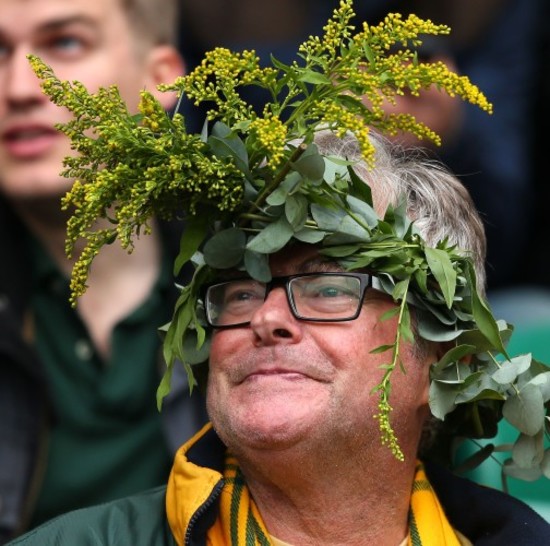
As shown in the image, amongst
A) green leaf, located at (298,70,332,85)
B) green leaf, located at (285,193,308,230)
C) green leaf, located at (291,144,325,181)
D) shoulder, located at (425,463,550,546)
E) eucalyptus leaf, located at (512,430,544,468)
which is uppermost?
green leaf, located at (298,70,332,85)

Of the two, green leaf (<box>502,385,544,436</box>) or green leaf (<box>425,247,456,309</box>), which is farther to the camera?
green leaf (<box>502,385,544,436</box>)

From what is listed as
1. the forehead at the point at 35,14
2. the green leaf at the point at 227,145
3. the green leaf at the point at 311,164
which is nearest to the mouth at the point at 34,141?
the forehead at the point at 35,14

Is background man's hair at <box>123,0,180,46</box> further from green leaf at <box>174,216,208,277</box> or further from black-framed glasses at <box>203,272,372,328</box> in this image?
black-framed glasses at <box>203,272,372,328</box>

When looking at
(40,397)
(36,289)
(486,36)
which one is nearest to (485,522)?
(40,397)

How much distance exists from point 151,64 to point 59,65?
1.09 feet

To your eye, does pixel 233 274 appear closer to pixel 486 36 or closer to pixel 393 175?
pixel 393 175

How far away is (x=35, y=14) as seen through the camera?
4367mm

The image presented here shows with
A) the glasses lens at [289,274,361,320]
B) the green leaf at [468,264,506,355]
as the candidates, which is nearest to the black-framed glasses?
the glasses lens at [289,274,361,320]

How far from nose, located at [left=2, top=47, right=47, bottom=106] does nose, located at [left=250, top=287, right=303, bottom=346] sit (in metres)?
1.61

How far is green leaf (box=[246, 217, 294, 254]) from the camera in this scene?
9.54 feet

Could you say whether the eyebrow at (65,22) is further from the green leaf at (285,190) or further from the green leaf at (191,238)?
the green leaf at (285,190)

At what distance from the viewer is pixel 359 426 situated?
2.93 metres

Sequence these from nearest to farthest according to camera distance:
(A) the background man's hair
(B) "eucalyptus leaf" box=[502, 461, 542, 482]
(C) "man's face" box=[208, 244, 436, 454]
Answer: (C) "man's face" box=[208, 244, 436, 454], (B) "eucalyptus leaf" box=[502, 461, 542, 482], (A) the background man's hair

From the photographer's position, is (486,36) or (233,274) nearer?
(233,274)
